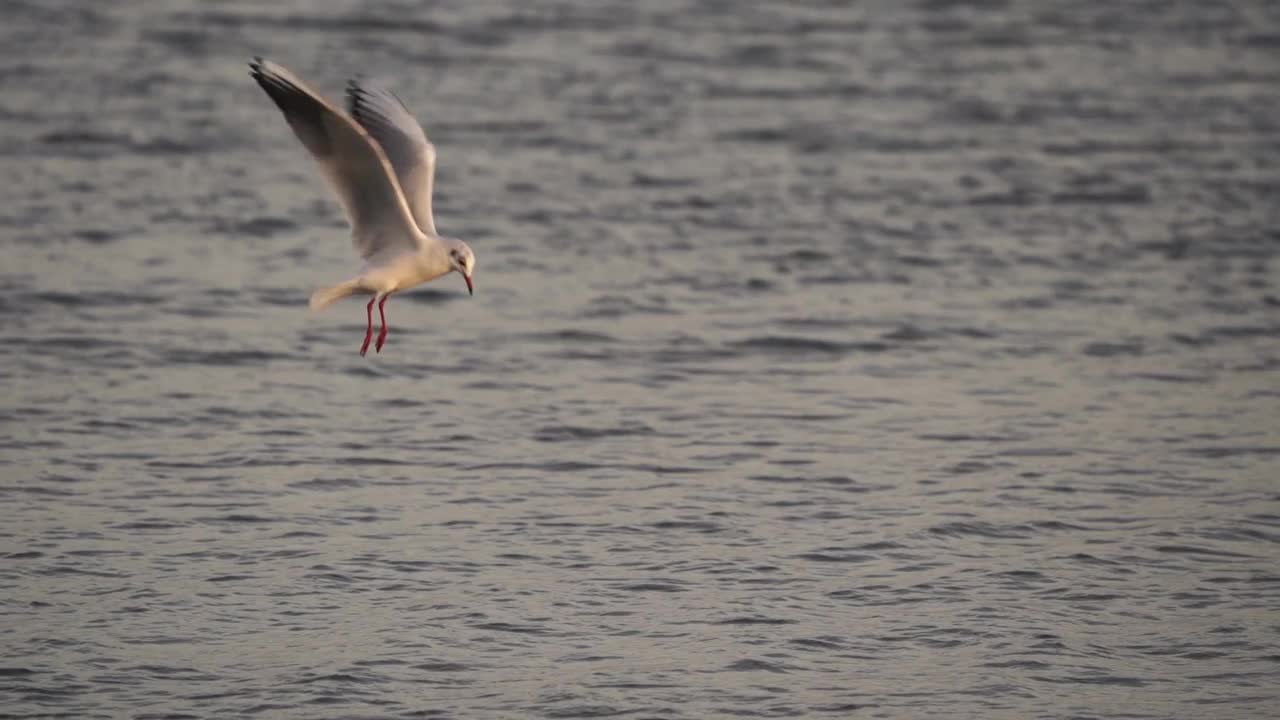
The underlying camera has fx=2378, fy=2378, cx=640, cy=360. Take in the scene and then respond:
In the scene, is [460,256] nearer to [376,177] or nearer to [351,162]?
[376,177]

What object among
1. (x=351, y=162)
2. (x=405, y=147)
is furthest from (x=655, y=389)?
(x=351, y=162)

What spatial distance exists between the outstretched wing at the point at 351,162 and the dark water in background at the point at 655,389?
1408mm

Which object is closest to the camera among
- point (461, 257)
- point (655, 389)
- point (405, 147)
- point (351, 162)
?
point (351, 162)

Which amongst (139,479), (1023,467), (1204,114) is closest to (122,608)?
(139,479)

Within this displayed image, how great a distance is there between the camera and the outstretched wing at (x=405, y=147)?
11.1m

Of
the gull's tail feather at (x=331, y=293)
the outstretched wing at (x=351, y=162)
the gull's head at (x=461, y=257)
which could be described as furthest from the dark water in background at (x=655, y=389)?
the outstretched wing at (x=351, y=162)

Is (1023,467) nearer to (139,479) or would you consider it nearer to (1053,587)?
(1053,587)

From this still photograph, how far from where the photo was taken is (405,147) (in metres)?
11.2

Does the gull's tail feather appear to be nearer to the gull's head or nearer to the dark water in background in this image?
the gull's head

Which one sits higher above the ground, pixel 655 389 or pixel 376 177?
pixel 376 177

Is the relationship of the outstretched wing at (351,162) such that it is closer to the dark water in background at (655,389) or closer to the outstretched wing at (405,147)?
the outstretched wing at (405,147)

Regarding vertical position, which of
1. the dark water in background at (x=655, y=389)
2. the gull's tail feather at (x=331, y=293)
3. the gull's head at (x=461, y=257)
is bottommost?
the dark water in background at (x=655, y=389)

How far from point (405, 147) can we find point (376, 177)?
559 millimetres

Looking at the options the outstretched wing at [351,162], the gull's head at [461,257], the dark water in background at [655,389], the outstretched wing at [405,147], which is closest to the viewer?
the dark water in background at [655,389]
